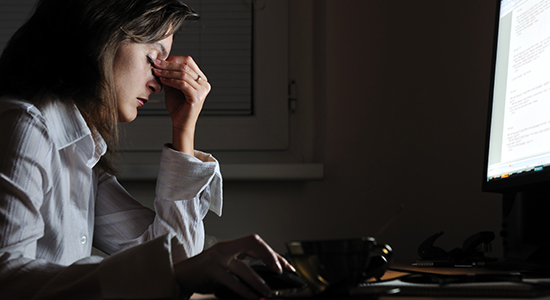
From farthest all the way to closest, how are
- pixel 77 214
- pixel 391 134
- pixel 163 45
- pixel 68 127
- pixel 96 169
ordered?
pixel 391 134 < pixel 96 169 < pixel 163 45 < pixel 77 214 < pixel 68 127

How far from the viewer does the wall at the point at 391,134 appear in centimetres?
164

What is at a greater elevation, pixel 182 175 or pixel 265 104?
pixel 265 104

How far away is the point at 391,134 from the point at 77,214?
0.98 metres

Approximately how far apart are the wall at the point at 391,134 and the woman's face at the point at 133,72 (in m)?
0.47

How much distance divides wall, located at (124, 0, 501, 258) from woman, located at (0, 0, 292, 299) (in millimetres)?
338

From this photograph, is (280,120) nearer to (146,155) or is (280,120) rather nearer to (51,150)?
(146,155)

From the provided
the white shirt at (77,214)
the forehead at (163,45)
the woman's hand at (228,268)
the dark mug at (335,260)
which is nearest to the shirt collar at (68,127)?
the white shirt at (77,214)

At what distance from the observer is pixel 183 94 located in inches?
57.0

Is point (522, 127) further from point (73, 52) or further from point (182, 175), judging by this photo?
point (73, 52)

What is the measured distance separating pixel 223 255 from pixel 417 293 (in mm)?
225

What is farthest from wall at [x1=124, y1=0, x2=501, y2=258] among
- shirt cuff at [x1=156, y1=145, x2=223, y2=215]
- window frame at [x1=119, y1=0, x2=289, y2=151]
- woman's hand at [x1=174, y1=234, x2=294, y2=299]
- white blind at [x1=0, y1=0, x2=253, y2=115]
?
woman's hand at [x1=174, y1=234, x2=294, y2=299]

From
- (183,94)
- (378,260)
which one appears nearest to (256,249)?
(378,260)

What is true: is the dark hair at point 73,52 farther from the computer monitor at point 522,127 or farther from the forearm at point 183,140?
the computer monitor at point 522,127

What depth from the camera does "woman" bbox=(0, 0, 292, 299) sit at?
64cm
